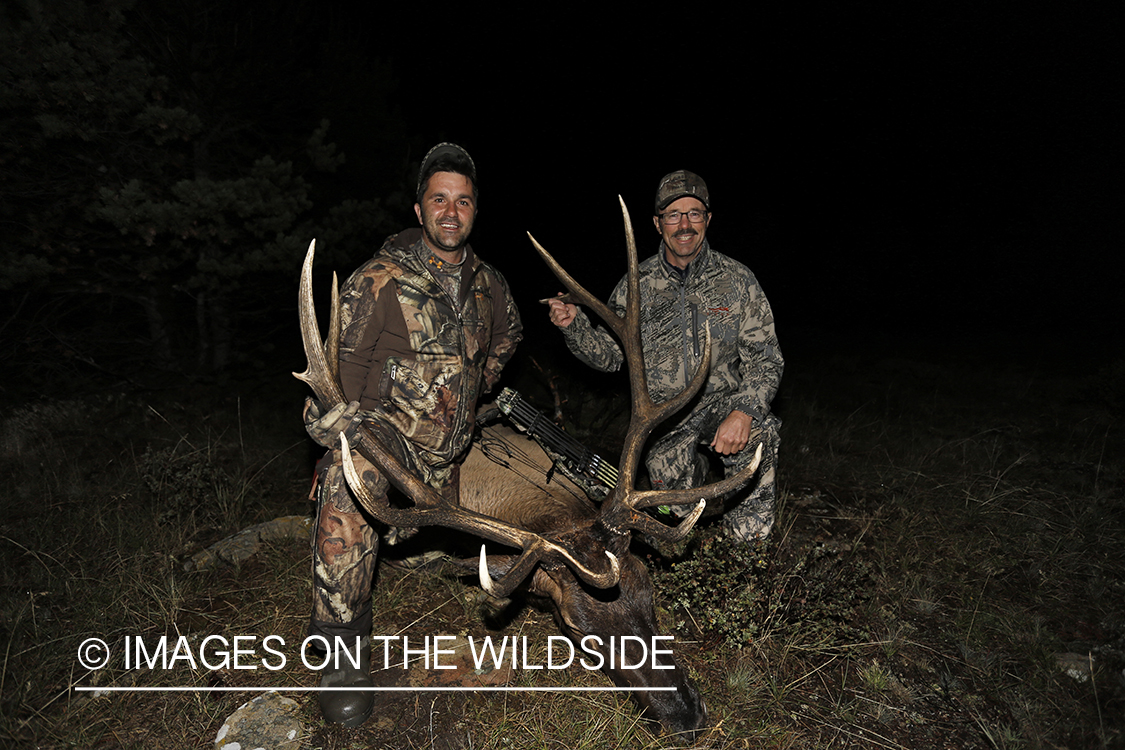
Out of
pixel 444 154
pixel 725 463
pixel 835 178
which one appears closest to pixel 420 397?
pixel 444 154

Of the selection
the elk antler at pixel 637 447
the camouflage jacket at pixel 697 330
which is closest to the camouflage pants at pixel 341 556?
the elk antler at pixel 637 447

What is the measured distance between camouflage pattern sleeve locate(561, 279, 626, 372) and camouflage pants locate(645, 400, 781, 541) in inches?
26.3

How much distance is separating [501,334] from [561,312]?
1.53 feet

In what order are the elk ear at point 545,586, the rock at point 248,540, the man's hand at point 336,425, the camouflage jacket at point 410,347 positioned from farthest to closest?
the rock at point 248,540, the camouflage jacket at point 410,347, the elk ear at point 545,586, the man's hand at point 336,425

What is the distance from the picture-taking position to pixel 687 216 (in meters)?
3.76

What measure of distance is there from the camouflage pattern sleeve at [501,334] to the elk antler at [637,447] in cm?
80

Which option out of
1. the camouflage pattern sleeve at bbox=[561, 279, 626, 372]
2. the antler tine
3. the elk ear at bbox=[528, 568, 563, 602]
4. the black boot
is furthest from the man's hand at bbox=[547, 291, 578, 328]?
the black boot

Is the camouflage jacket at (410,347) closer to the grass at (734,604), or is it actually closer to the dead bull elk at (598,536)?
the dead bull elk at (598,536)

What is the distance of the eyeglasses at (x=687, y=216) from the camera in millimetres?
3762

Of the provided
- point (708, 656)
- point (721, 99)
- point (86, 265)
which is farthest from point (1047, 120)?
point (86, 265)

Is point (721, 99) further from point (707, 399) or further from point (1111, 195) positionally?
point (707, 399)

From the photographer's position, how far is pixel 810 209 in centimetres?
2012

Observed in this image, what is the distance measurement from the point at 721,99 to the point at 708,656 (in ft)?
70.1

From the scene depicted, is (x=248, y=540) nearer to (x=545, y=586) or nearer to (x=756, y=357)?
(x=545, y=586)
